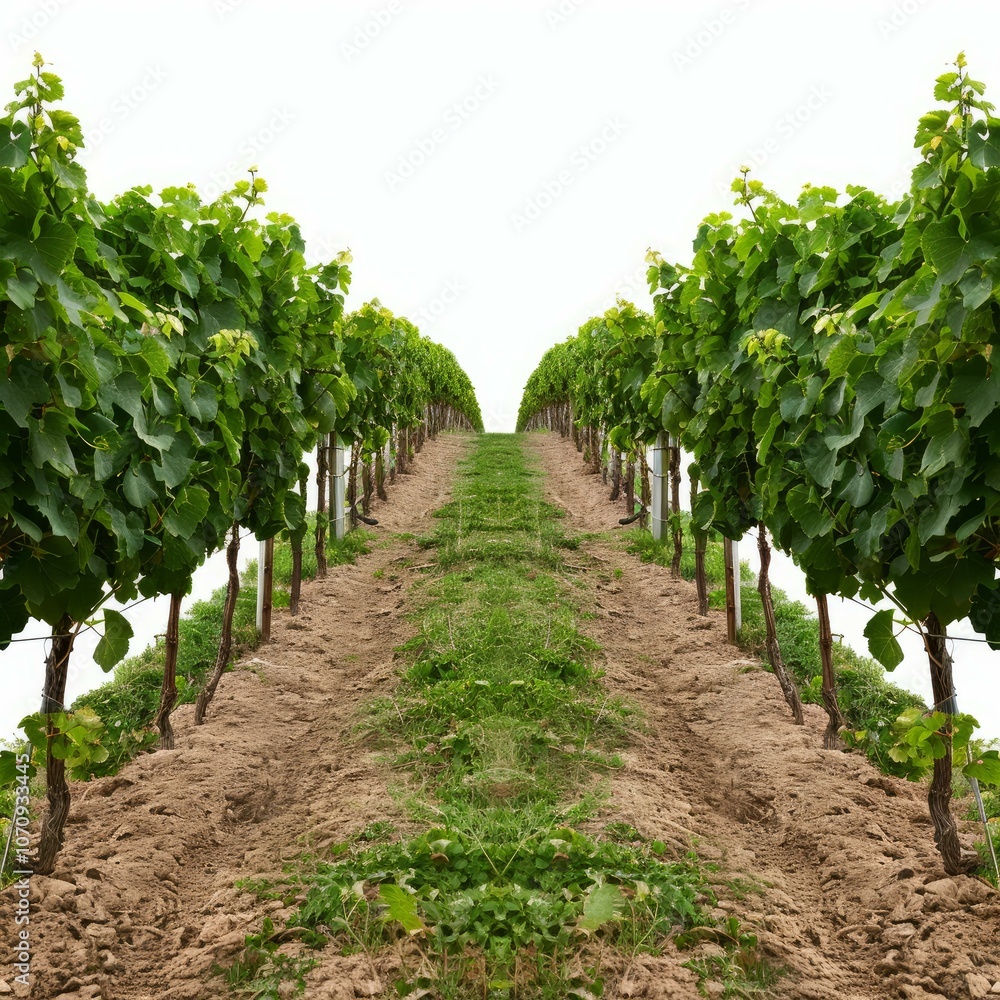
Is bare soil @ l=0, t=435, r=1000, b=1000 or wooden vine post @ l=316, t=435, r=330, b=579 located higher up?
wooden vine post @ l=316, t=435, r=330, b=579

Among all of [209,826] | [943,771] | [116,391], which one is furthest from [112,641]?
Answer: [943,771]

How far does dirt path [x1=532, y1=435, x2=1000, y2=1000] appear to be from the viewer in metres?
3.52

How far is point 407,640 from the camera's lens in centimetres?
752

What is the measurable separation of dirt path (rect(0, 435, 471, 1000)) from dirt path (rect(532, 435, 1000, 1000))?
4.88ft

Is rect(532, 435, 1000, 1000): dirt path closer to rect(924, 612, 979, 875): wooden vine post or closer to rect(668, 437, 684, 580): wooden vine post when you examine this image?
rect(924, 612, 979, 875): wooden vine post

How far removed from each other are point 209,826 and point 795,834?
9.26 feet

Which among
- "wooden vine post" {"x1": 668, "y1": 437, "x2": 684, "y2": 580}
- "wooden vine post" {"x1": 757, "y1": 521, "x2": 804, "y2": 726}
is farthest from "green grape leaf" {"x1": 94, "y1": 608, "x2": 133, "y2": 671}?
"wooden vine post" {"x1": 668, "y1": 437, "x2": 684, "y2": 580}

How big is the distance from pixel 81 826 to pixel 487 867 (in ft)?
6.96

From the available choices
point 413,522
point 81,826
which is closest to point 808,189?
point 81,826

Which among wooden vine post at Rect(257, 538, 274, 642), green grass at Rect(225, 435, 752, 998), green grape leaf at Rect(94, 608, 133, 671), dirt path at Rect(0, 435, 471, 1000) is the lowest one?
dirt path at Rect(0, 435, 471, 1000)

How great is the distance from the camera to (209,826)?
4.73m

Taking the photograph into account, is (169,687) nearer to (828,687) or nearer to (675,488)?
(828,687)

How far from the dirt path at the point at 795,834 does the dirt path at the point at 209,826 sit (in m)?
1.49

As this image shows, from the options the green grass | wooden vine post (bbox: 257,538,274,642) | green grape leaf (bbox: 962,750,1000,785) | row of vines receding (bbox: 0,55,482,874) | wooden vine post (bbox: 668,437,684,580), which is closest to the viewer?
row of vines receding (bbox: 0,55,482,874)
